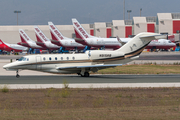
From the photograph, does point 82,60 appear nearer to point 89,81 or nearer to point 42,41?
point 89,81

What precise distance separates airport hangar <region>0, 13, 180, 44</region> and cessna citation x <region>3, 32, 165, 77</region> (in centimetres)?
7617

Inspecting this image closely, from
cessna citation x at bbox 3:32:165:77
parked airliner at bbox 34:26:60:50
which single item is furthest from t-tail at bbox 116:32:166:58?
parked airliner at bbox 34:26:60:50

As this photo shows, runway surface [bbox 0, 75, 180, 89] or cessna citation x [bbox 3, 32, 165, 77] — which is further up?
cessna citation x [bbox 3, 32, 165, 77]

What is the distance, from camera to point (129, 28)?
418 feet

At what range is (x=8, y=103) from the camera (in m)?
15.7

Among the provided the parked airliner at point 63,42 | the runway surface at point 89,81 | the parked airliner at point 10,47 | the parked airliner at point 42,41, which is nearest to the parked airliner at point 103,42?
the parked airliner at point 63,42

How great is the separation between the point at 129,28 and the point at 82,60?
324 feet

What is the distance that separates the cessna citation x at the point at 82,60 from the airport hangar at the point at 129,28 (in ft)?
250

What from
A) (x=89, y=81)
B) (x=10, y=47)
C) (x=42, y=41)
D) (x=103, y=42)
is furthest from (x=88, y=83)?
(x=10, y=47)

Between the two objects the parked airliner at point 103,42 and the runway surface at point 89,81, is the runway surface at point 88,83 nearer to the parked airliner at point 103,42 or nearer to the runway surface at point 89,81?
the runway surface at point 89,81

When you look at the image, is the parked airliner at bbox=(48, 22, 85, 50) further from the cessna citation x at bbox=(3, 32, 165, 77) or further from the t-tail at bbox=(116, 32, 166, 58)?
the t-tail at bbox=(116, 32, 166, 58)

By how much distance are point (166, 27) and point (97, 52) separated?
83.2m

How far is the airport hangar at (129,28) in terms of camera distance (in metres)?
108

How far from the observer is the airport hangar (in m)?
108
